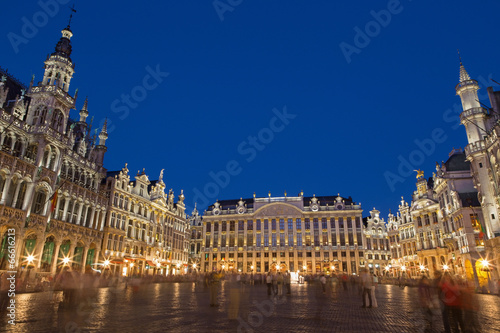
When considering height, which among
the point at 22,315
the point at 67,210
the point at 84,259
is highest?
the point at 67,210

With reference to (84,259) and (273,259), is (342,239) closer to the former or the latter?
(273,259)

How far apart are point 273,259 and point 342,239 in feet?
64.0

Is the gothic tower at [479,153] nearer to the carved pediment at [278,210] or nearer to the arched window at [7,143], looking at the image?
the carved pediment at [278,210]

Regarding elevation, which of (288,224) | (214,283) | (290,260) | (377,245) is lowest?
(214,283)

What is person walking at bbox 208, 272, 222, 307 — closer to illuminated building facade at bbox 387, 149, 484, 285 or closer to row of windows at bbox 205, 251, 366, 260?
illuminated building facade at bbox 387, 149, 484, 285

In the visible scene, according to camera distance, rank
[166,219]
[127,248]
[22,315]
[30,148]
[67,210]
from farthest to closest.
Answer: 1. [166,219]
2. [127,248]
3. [67,210]
4. [30,148]
5. [22,315]

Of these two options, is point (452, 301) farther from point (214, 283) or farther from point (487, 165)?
point (487, 165)

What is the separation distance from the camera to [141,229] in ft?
199

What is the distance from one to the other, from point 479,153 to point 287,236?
5342 cm

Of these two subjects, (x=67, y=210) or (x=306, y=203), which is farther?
(x=306, y=203)

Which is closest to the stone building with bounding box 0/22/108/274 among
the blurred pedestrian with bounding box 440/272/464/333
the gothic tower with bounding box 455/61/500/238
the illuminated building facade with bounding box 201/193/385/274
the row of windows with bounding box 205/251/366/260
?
the blurred pedestrian with bounding box 440/272/464/333

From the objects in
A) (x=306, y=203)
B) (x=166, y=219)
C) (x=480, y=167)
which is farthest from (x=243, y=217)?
(x=480, y=167)

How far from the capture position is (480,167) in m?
42.2

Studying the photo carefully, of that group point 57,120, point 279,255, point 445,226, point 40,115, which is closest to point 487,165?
point 445,226
